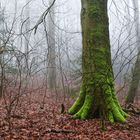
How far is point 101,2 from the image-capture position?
29.6 feet

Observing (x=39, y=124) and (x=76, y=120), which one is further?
(x=76, y=120)

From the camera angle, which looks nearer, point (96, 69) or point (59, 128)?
point (59, 128)

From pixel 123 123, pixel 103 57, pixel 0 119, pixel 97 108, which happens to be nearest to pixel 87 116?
pixel 97 108

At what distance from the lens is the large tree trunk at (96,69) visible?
27.3ft

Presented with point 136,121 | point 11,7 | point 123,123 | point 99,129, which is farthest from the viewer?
point 11,7

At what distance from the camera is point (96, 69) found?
8.55 m

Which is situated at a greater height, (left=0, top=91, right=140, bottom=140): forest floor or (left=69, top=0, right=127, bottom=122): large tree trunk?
(left=69, top=0, right=127, bottom=122): large tree trunk

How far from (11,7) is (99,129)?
5443 centimetres

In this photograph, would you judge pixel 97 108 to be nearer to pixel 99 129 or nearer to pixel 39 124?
pixel 99 129

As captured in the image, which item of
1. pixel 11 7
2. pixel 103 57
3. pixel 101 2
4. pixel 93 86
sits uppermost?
pixel 11 7

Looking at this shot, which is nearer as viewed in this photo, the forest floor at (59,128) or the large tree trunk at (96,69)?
the forest floor at (59,128)

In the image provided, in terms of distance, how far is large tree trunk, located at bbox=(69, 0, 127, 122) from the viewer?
8.31 metres

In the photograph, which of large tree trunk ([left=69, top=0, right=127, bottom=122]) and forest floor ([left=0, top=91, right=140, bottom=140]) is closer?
forest floor ([left=0, top=91, right=140, bottom=140])

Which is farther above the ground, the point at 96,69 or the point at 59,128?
the point at 96,69
